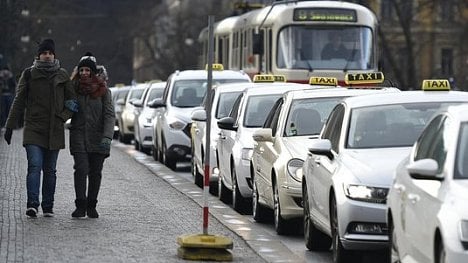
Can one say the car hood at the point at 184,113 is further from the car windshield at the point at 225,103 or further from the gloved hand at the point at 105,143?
the gloved hand at the point at 105,143

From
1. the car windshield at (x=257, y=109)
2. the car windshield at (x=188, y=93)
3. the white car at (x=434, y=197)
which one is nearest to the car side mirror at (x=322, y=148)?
the white car at (x=434, y=197)

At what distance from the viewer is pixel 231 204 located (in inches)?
854

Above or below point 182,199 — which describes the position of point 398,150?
above

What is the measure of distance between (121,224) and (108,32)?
103 meters

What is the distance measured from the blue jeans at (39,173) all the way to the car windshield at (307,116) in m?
2.54

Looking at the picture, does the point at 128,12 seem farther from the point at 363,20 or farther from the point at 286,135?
the point at 286,135

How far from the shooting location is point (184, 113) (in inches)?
1198

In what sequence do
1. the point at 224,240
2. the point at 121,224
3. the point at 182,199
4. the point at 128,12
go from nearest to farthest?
the point at 224,240 < the point at 121,224 < the point at 182,199 < the point at 128,12

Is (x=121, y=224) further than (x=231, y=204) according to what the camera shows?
No

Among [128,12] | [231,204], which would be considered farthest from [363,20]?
[128,12]

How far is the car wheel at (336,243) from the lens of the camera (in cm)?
1351

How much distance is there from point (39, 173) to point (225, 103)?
29.1ft

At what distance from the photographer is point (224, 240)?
45.6 feet

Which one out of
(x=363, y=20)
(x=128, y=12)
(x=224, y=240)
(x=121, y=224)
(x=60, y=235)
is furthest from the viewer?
(x=128, y=12)
